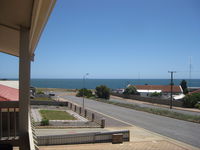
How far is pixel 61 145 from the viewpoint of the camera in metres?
16.0

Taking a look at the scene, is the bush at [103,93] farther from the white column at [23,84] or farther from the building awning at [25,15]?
the white column at [23,84]

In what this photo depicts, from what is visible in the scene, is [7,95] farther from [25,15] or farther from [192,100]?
[192,100]

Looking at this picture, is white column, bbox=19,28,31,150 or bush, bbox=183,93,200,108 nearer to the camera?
white column, bbox=19,28,31,150

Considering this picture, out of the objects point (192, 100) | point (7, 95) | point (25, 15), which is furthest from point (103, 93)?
point (25, 15)

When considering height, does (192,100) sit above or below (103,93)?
above

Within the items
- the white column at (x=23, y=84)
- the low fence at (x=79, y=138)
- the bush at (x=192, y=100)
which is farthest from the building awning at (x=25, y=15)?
the bush at (x=192, y=100)

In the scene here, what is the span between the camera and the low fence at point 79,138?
51.2 ft

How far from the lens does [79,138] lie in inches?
663

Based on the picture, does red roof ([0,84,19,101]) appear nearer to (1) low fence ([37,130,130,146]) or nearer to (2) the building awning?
(2) the building awning

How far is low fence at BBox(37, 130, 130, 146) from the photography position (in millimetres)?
15609

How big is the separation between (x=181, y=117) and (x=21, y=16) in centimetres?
3089

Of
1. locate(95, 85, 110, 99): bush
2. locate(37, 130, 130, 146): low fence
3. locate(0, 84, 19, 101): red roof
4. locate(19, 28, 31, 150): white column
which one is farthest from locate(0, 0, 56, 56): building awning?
locate(95, 85, 110, 99): bush

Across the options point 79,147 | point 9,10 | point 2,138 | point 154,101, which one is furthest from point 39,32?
point 154,101

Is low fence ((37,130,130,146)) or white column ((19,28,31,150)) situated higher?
white column ((19,28,31,150))
